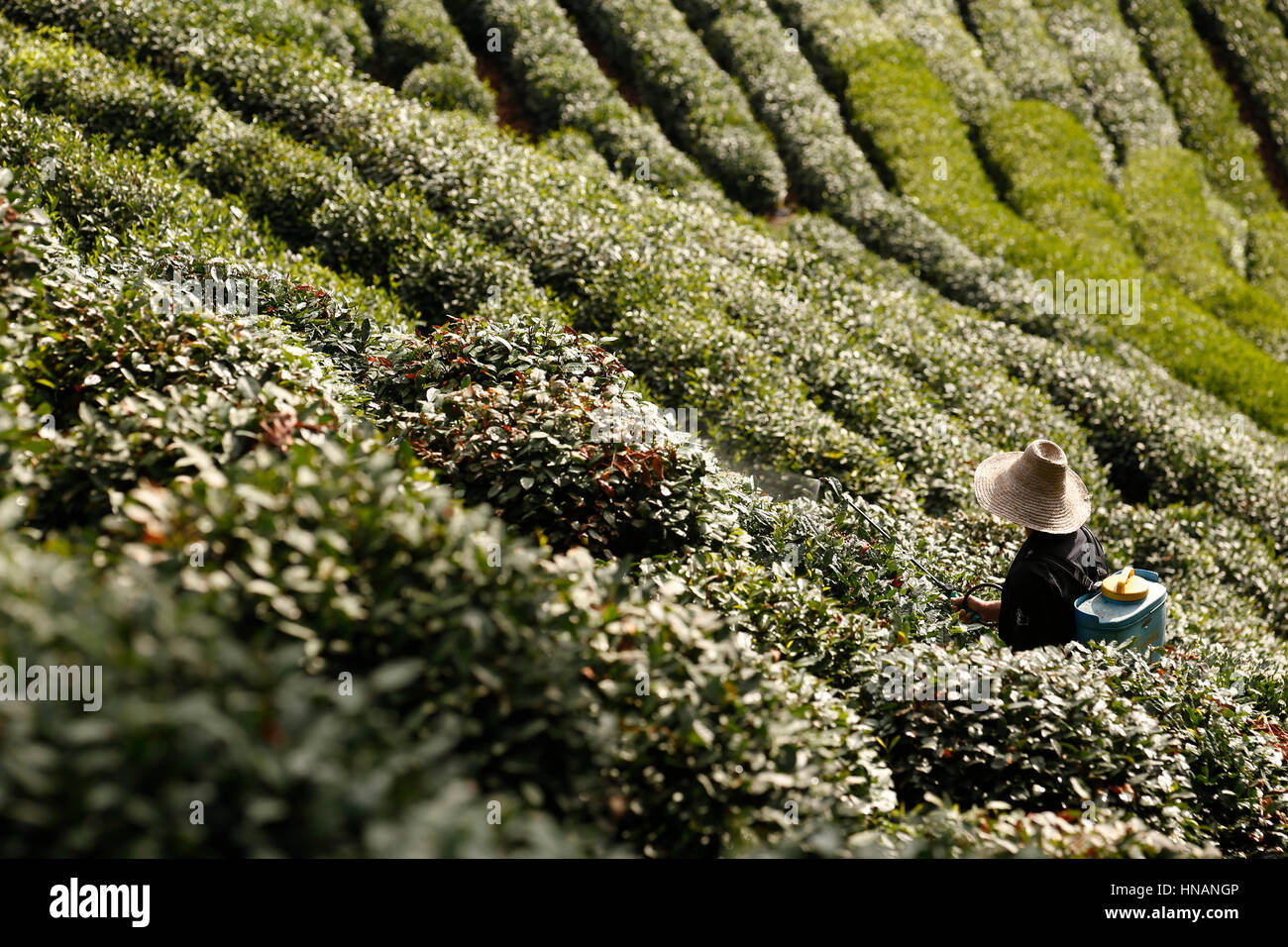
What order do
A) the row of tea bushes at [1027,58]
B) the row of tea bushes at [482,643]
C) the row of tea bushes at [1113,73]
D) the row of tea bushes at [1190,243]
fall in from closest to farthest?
the row of tea bushes at [482,643]
the row of tea bushes at [1190,243]
the row of tea bushes at [1027,58]
the row of tea bushes at [1113,73]

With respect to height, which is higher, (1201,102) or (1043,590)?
(1201,102)

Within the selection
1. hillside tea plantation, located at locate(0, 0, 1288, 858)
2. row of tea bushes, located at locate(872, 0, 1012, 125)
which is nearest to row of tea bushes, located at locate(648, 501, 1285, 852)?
hillside tea plantation, located at locate(0, 0, 1288, 858)

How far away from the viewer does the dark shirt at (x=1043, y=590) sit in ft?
14.7

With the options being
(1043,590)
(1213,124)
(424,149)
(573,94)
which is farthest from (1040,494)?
(1213,124)

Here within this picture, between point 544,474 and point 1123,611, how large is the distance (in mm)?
3026

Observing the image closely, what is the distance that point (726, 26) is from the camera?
16.3 m

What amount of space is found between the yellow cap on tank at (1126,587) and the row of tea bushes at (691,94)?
10.1 metres

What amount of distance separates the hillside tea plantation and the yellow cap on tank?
321mm

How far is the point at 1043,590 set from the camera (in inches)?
176

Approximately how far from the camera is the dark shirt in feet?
14.7

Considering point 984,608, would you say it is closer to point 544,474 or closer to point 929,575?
point 929,575

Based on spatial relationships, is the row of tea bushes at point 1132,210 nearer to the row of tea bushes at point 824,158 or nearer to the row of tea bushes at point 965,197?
the row of tea bushes at point 965,197

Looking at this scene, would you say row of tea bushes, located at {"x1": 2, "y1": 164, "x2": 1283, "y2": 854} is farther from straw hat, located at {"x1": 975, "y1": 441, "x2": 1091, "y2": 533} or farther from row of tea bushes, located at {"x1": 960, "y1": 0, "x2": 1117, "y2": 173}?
row of tea bushes, located at {"x1": 960, "y1": 0, "x2": 1117, "y2": 173}

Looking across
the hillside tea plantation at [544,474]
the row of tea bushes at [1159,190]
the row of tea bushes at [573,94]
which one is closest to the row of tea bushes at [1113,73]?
the row of tea bushes at [1159,190]
